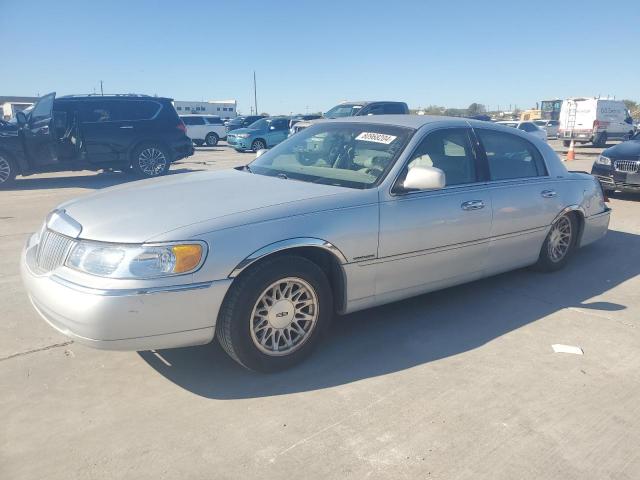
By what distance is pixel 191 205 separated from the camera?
3.25 m

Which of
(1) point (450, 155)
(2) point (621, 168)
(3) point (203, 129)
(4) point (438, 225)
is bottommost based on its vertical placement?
(2) point (621, 168)

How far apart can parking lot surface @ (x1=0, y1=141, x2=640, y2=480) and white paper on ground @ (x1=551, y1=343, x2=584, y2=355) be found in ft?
0.17

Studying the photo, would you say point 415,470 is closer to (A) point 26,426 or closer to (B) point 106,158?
(A) point 26,426

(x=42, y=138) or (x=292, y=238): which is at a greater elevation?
(x=42, y=138)

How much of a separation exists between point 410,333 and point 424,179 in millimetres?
1182

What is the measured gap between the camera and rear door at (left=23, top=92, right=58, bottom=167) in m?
11.7

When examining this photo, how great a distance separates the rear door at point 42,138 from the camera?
459 inches

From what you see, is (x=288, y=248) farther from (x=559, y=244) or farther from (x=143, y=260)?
(x=559, y=244)

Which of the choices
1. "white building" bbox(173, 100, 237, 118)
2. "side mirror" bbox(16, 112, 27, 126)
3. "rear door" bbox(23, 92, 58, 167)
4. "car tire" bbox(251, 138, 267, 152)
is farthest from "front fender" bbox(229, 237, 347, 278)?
"white building" bbox(173, 100, 237, 118)

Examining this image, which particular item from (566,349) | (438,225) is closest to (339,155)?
(438,225)

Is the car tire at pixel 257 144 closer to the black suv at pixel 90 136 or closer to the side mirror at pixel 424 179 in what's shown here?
the black suv at pixel 90 136

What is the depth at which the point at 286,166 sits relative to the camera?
14.0ft

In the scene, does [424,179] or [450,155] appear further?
[450,155]

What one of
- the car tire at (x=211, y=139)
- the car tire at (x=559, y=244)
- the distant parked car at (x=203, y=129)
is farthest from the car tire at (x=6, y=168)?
the car tire at (x=211, y=139)
